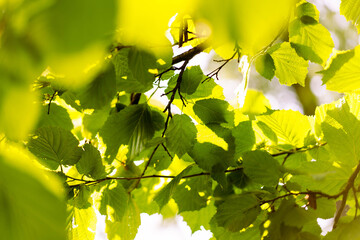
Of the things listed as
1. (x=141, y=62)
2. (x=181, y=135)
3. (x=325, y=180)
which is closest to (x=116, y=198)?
(x=181, y=135)

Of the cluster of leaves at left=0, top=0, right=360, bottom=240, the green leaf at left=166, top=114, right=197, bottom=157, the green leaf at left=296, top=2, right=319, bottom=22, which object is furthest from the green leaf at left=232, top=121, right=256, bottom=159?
the green leaf at left=296, top=2, right=319, bottom=22

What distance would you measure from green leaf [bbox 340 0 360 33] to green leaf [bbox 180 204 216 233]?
587 millimetres

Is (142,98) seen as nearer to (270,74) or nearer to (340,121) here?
(270,74)

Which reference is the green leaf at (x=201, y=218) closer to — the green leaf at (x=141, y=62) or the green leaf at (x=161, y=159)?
the green leaf at (x=161, y=159)

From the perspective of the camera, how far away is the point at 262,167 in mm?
643

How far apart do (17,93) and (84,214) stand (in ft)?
2.43

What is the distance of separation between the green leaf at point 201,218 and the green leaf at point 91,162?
298 mm

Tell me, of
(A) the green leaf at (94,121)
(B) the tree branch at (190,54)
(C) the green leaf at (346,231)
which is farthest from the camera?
(A) the green leaf at (94,121)

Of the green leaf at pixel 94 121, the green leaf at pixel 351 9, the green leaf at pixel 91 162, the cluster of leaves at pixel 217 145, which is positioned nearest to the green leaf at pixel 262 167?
the cluster of leaves at pixel 217 145

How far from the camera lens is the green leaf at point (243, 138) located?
2.49ft

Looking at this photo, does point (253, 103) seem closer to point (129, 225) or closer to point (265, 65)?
point (265, 65)

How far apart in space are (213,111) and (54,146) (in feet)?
1.18

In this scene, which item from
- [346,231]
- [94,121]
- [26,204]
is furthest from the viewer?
[94,121]

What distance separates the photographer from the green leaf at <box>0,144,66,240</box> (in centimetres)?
20
